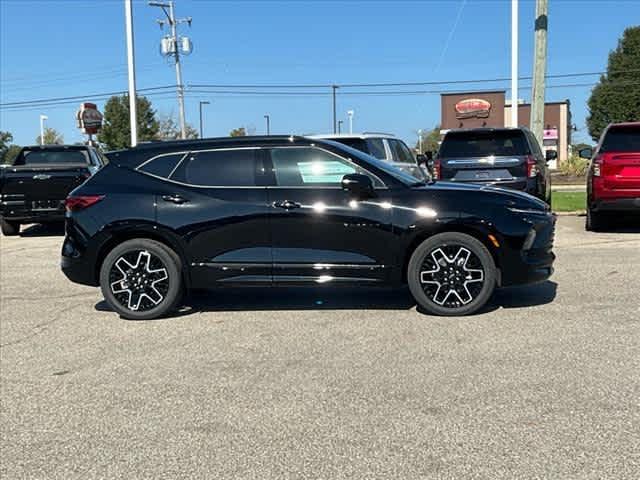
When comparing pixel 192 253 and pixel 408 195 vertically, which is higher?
pixel 408 195

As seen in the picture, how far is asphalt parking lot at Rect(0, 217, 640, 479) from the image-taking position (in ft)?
10.7

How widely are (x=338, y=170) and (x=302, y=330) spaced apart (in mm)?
1549

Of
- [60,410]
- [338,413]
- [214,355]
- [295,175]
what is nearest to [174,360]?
[214,355]

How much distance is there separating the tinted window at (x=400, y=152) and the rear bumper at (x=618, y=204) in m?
3.73

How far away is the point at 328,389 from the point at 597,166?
8017 millimetres

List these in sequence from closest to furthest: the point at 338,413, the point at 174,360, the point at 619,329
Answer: the point at 338,413 → the point at 174,360 → the point at 619,329

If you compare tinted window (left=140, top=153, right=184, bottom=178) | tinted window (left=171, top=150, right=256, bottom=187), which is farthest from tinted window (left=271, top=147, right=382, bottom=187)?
tinted window (left=140, top=153, right=184, bottom=178)

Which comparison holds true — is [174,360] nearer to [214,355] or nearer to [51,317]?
[214,355]

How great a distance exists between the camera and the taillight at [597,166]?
10516 millimetres

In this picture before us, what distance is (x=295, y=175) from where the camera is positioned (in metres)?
6.19

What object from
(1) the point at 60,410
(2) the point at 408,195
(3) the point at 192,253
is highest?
(2) the point at 408,195

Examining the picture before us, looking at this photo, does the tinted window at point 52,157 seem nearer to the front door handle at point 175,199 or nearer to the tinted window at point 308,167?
the front door handle at point 175,199

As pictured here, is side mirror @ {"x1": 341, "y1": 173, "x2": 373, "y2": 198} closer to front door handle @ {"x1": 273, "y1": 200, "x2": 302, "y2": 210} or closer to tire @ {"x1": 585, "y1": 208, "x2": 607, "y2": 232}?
front door handle @ {"x1": 273, "y1": 200, "x2": 302, "y2": 210}

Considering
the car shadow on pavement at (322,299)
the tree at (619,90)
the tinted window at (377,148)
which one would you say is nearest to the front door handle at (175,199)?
the car shadow on pavement at (322,299)
